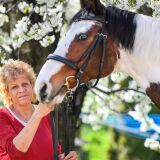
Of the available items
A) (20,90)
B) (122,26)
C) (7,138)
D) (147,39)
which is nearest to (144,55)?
(147,39)

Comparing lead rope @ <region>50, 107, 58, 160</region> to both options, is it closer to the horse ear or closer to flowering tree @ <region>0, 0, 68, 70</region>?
the horse ear

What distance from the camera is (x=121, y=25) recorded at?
3895mm

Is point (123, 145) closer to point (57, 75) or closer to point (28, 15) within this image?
point (28, 15)

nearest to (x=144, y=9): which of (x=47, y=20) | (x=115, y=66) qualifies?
(x=47, y=20)

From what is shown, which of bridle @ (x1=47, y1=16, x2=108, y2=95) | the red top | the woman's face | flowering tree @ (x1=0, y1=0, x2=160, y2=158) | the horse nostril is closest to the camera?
the horse nostril

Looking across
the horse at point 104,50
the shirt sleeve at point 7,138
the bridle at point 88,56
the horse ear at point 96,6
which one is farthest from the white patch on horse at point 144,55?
the shirt sleeve at point 7,138

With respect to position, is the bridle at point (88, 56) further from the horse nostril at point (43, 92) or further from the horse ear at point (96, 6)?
the horse nostril at point (43, 92)

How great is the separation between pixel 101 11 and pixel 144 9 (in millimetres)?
1807

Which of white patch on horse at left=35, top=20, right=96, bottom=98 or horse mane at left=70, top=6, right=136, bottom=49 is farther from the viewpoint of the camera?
horse mane at left=70, top=6, right=136, bottom=49

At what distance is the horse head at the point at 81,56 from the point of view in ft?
12.4

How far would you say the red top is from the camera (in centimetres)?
396

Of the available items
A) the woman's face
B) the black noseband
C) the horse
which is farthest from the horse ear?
the woman's face

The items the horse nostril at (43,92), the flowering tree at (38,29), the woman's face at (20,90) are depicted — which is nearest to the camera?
the horse nostril at (43,92)

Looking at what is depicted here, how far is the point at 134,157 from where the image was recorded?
50.5ft
